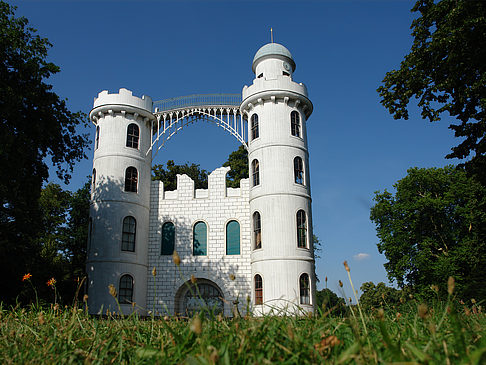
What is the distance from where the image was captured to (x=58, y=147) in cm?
2069

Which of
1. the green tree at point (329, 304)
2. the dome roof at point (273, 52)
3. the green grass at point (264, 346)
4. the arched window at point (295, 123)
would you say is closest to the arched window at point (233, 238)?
the arched window at point (295, 123)

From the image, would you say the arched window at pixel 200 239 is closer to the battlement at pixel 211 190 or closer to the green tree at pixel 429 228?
the battlement at pixel 211 190

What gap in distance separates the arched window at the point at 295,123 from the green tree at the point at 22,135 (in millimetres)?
13044

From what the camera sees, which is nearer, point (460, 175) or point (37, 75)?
point (37, 75)

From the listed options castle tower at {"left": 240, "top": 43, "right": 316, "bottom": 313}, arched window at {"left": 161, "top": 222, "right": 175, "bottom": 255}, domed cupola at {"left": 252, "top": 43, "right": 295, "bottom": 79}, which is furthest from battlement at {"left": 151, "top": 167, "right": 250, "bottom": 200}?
domed cupola at {"left": 252, "top": 43, "right": 295, "bottom": 79}

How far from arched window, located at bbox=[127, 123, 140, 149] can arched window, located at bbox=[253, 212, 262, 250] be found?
961cm

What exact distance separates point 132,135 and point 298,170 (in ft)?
37.5

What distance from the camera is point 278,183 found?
25266 mm

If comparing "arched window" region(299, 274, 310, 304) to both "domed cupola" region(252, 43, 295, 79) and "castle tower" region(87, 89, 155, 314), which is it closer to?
"castle tower" region(87, 89, 155, 314)

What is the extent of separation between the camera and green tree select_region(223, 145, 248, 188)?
3712 cm

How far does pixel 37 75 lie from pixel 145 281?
45.8 ft

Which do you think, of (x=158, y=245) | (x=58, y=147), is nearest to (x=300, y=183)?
(x=158, y=245)

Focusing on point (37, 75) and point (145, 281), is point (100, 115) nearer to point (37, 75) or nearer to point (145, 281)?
point (37, 75)

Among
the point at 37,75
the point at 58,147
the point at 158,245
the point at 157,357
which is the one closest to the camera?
the point at 157,357
